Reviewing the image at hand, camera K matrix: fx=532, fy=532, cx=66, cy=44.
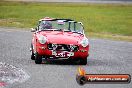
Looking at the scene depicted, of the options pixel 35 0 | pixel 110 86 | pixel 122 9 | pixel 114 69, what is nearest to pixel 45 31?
pixel 114 69

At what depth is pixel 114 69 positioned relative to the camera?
1527 centimetres

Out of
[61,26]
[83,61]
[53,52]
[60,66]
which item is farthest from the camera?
[61,26]

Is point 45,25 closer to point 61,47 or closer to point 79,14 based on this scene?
point 61,47

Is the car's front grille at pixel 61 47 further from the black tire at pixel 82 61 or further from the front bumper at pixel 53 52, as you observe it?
the black tire at pixel 82 61

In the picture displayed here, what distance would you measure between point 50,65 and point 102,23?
26572mm

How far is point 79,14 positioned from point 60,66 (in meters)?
32.7

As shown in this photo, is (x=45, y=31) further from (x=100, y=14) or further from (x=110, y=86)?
(x=100, y=14)

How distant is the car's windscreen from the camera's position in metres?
17.4

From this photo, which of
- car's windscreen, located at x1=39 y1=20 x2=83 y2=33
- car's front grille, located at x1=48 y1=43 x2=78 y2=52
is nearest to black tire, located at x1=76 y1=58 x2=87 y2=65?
car's front grille, located at x1=48 y1=43 x2=78 y2=52

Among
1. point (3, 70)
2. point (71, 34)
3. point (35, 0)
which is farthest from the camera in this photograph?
point (35, 0)

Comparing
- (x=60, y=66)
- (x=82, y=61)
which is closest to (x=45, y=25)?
(x=82, y=61)

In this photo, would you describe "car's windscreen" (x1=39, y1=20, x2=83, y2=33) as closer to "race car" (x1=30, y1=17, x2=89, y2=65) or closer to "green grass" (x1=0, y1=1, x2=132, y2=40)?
"race car" (x1=30, y1=17, x2=89, y2=65)

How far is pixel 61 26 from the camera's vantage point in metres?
17.6

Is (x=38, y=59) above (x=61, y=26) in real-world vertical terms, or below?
below
